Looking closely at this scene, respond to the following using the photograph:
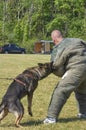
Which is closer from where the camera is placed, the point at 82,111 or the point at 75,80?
the point at 75,80

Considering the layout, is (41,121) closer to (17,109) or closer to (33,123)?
(33,123)

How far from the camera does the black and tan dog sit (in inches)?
310

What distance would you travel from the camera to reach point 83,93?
895 centimetres

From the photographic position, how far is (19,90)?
8039mm

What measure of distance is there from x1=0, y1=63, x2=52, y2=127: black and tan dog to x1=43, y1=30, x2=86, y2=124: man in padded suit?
10.8 inches

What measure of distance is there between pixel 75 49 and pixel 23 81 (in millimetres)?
1211

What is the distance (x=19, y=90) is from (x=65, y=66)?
110cm

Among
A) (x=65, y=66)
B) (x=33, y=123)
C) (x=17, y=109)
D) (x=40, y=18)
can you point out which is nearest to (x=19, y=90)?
(x=17, y=109)

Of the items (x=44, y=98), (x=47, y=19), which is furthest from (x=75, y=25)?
(x=44, y=98)

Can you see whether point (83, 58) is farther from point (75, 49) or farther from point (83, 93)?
point (83, 93)

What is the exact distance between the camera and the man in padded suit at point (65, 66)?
8266mm

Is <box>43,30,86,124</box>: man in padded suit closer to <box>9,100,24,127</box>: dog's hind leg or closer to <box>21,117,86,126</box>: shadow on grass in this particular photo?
<box>21,117,86,126</box>: shadow on grass

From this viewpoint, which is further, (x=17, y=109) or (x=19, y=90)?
(x=19, y=90)

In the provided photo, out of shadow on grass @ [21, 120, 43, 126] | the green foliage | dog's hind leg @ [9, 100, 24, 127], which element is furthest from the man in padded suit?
the green foliage
